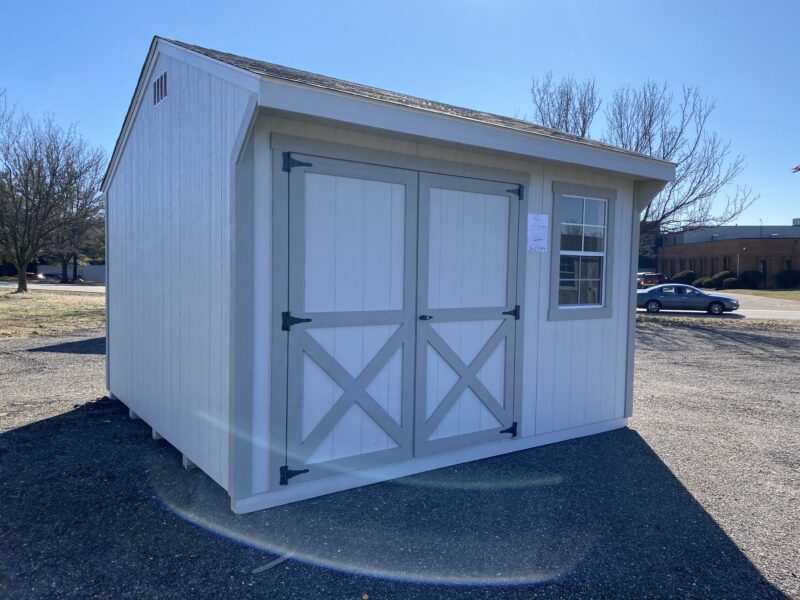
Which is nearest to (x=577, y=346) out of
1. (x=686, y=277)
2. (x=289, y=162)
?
(x=289, y=162)

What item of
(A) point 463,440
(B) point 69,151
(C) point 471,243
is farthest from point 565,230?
(B) point 69,151

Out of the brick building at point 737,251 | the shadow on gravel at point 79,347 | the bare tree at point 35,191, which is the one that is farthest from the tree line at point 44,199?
the brick building at point 737,251

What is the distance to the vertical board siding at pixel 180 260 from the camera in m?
3.77

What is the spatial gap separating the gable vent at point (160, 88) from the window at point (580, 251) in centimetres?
349

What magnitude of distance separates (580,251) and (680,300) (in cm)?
1907

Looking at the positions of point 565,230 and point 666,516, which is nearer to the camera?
point 666,516

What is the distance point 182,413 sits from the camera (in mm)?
4480

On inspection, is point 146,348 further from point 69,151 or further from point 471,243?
point 69,151

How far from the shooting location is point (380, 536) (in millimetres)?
3395

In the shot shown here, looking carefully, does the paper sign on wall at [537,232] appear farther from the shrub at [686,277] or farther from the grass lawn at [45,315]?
the shrub at [686,277]

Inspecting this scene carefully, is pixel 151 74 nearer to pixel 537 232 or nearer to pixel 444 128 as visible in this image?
pixel 444 128

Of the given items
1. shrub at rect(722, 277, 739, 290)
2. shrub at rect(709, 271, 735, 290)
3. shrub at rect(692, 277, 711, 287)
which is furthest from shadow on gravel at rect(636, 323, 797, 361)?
shrub at rect(709, 271, 735, 290)

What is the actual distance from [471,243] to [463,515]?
2.10 meters

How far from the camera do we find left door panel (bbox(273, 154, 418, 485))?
3.81 m
